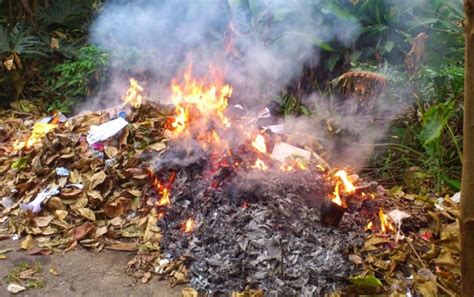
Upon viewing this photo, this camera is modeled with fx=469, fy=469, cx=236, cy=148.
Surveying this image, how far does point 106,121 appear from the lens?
4.97 metres

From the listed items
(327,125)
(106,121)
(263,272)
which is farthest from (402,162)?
(106,121)

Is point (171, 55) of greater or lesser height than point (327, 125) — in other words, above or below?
above

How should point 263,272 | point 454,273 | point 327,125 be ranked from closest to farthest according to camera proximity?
1. point 454,273
2. point 263,272
3. point 327,125

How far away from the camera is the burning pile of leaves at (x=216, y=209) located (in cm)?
321

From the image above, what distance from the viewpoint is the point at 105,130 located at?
4.65 metres

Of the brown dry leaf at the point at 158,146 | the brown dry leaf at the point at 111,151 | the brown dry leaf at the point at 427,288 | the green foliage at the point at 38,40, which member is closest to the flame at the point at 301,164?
the brown dry leaf at the point at 158,146

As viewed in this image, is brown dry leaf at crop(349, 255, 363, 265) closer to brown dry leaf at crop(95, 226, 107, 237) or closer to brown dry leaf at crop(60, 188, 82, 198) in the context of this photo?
brown dry leaf at crop(95, 226, 107, 237)

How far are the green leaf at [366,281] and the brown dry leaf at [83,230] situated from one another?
208cm

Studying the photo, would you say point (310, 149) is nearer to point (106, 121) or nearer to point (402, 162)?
point (402, 162)

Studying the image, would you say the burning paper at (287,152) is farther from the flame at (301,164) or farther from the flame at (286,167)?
the flame at (286,167)

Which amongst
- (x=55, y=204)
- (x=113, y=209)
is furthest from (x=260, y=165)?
(x=55, y=204)

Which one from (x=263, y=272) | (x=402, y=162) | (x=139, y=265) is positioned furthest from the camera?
(x=402, y=162)

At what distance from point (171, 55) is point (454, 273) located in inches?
183

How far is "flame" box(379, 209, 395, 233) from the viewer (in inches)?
140
